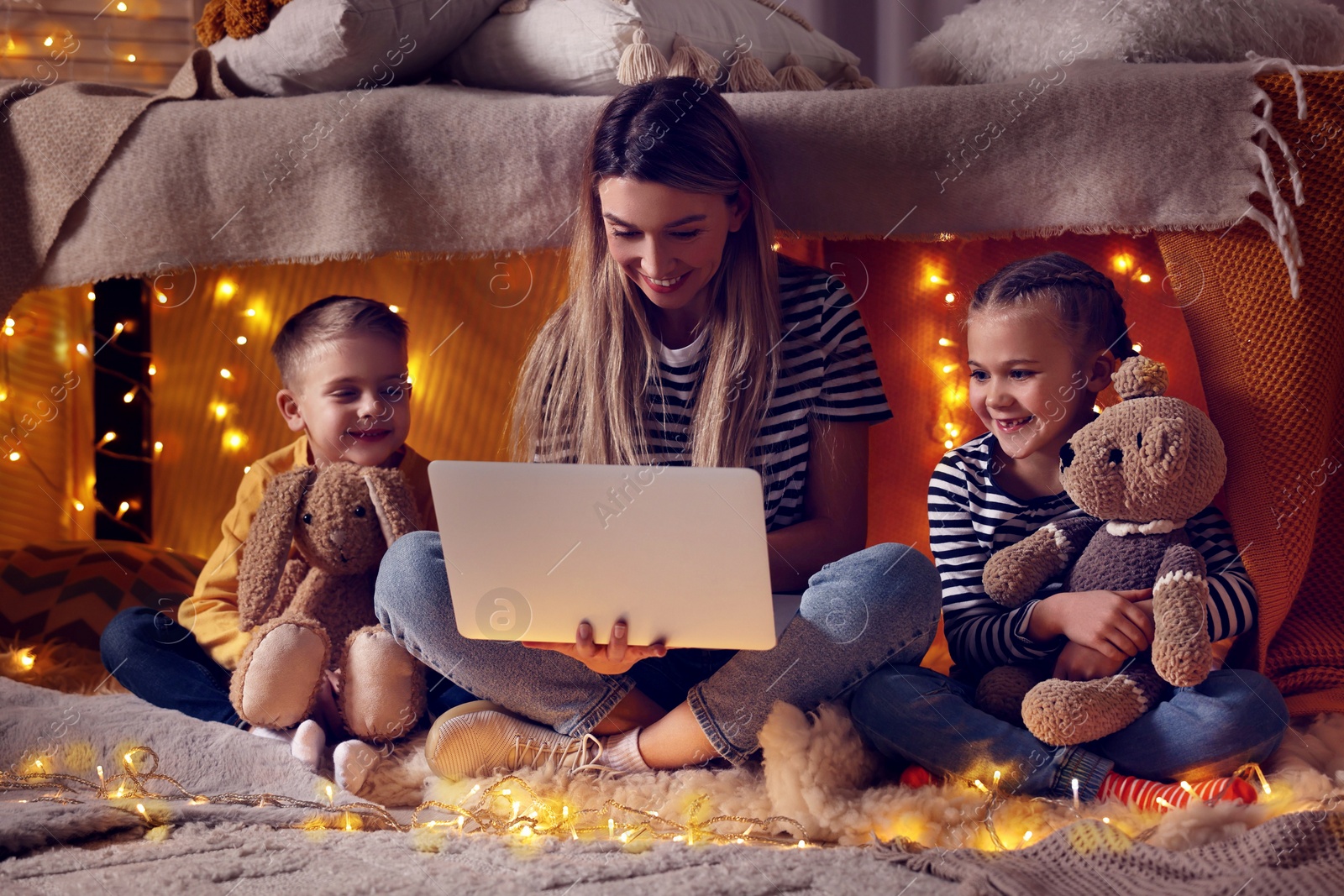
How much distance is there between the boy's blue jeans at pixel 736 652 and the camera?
3.37 feet

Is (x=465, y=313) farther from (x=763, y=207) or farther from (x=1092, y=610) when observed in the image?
(x=1092, y=610)

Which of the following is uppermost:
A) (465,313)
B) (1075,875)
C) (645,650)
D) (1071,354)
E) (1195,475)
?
(465,313)

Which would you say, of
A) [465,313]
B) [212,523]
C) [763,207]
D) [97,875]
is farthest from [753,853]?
[212,523]

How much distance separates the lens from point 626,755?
1083mm

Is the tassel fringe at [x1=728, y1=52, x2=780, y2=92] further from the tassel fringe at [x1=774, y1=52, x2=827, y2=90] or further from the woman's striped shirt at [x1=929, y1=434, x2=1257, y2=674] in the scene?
the woman's striped shirt at [x1=929, y1=434, x2=1257, y2=674]

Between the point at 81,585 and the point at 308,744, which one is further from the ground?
the point at 81,585

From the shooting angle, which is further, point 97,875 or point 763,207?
point 763,207

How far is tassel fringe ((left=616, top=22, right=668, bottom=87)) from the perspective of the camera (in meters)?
1.19

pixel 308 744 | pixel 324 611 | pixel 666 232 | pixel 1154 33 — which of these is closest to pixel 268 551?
pixel 324 611

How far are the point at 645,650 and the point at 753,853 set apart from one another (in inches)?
8.0

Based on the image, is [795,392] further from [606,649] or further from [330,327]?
[330,327]

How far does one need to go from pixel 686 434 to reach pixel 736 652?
10.2 inches

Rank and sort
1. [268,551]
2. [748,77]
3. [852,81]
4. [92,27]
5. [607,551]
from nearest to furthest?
[607,551] → [268,551] → [748,77] → [852,81] → [92,27]

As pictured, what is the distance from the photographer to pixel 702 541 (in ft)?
3.05
